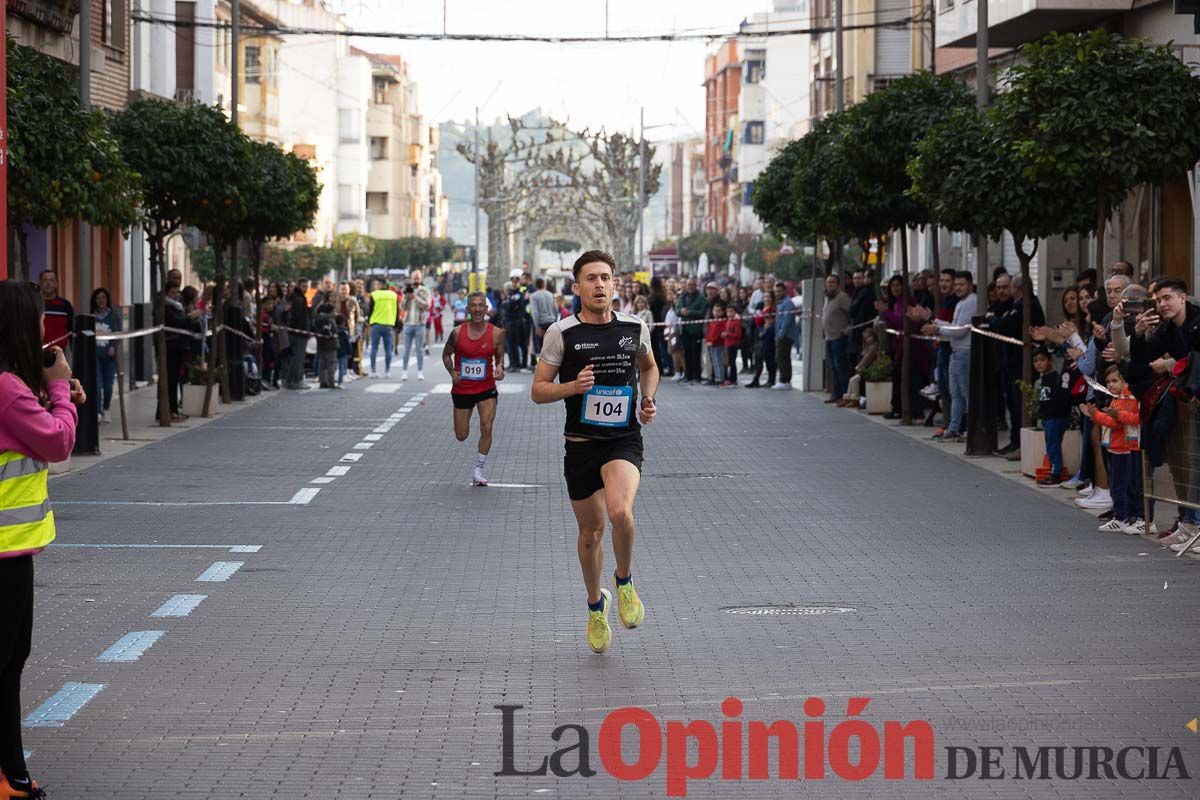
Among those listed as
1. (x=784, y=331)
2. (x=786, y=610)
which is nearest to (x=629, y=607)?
(x=786, y=610)

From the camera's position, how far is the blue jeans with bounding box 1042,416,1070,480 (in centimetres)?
1806

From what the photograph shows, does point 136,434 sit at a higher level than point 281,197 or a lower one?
lower

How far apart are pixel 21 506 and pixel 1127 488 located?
9766mm

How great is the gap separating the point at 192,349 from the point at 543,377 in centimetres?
2052

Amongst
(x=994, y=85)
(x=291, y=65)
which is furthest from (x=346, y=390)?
(x=291, y=65)

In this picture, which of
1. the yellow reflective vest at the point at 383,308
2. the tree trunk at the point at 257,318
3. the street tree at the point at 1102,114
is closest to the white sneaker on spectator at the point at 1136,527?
the street tree at the point at 1102,114

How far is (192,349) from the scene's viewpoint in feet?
98.0

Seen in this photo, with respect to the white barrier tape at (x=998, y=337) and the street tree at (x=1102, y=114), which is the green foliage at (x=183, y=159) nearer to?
the white barrier tape at (x=998, y=337)

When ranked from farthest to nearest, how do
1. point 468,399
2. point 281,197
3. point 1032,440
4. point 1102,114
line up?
1. point 281,197
2. point 468,399
3. point 1032,440
4. point 1102,114

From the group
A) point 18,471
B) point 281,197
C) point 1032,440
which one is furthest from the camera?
point 281,197

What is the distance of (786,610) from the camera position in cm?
1103

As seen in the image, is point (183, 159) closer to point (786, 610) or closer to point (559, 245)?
point (786, 610)

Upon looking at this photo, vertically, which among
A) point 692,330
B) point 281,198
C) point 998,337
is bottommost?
point 692,330

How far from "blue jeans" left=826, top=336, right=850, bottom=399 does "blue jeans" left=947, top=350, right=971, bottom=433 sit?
755cm
